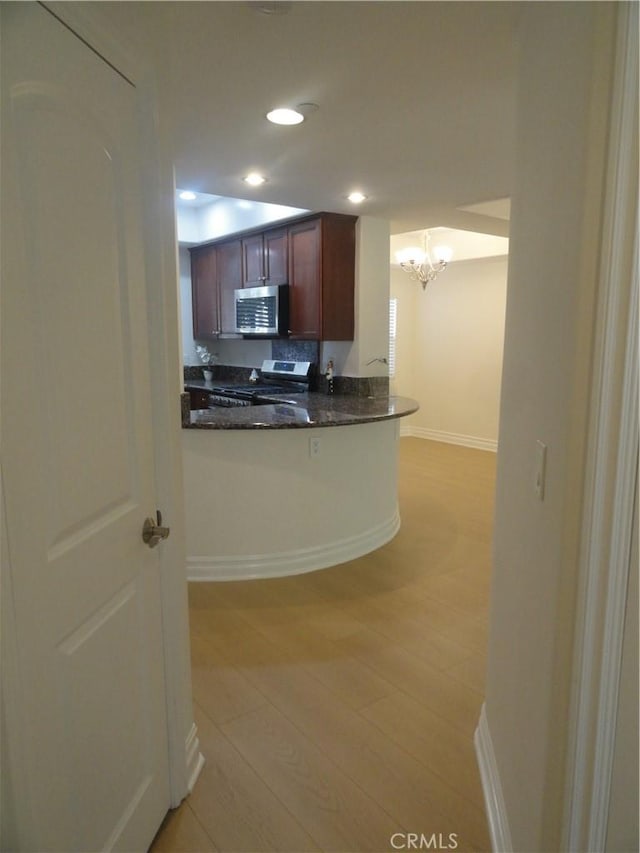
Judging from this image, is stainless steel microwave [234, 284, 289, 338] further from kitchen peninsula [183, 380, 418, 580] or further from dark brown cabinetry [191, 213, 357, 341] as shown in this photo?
kitchen peninsula [183, 380, 418, 580]

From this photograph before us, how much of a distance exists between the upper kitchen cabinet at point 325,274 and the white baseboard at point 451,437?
2865mm

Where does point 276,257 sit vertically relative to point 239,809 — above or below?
above

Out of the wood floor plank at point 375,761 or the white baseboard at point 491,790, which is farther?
the wood floor plank at point 375,761

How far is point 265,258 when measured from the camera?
4.88 metres

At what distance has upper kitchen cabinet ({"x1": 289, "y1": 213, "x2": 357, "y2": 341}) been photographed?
14.1 ft

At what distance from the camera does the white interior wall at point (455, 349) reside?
6543 millimetres

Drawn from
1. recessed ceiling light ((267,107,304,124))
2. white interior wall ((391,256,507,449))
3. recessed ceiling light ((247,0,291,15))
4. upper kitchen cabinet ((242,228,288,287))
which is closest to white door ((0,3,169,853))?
recessed ceiling light ((247,0,291,15))

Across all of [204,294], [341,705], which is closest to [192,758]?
[341,705]

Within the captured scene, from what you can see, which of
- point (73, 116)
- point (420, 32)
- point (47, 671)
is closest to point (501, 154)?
point (420, 32)

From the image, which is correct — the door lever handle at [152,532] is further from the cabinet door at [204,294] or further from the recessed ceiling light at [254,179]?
the cabinet door at [204,294]

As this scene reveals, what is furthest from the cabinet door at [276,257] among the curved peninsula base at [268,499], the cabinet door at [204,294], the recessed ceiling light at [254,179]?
the curved peninsula base at [268,499]

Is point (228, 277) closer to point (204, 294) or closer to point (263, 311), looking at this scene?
point (204, 294)

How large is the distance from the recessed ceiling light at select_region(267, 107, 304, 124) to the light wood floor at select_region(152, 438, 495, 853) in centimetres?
208

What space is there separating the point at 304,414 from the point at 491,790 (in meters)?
2.16
